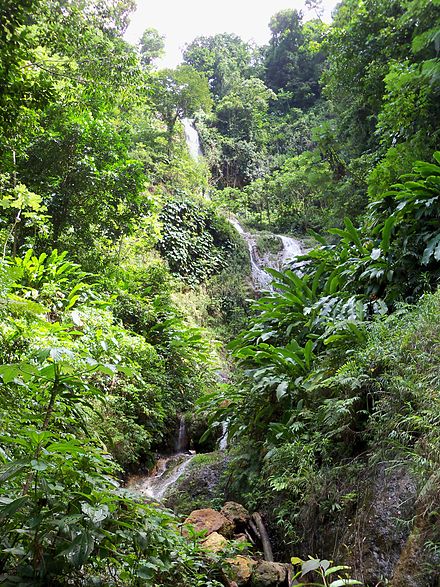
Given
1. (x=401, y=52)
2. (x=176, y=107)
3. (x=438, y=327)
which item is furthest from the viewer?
(x=176, y=107)

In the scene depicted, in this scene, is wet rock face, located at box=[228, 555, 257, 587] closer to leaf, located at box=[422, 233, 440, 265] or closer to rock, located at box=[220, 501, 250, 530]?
rock, located at box=[220, 501, 250, 530]

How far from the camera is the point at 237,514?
3.28 meters

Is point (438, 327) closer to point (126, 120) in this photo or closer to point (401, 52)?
point (401, 52)

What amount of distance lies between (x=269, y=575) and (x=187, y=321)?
7395 millimetres

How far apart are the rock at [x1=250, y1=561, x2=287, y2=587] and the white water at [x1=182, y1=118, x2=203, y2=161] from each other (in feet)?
54.9

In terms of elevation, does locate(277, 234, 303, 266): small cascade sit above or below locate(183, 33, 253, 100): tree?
below

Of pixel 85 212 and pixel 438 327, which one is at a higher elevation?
pixel 85 212

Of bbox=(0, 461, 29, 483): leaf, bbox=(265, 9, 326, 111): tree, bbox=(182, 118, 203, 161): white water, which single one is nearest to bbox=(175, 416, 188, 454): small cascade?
bbox=(0, 461, 29, 483): leaf

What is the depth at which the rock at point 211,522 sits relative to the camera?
2907 mm

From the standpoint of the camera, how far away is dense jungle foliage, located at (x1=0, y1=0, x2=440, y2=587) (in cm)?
144

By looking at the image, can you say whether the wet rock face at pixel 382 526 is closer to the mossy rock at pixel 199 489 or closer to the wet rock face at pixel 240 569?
the wet rock face at pixel 240 569

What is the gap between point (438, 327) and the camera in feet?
8.63

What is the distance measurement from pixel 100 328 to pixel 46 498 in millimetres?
4434

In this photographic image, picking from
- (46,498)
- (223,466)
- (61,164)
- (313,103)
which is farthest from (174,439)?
(313,103)
